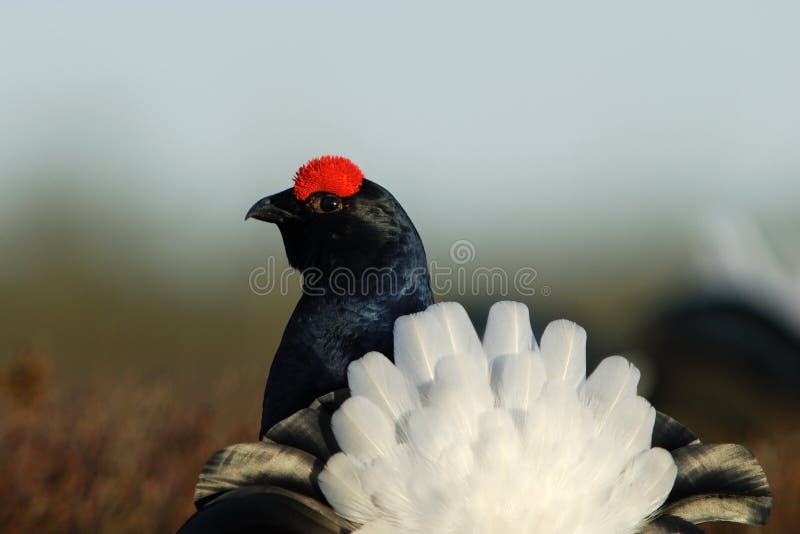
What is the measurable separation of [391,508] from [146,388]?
2.40 meters

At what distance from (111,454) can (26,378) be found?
1.89 ft

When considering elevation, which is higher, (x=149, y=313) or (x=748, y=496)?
(x=748, y=496)

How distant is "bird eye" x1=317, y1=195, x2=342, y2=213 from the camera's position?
248cm

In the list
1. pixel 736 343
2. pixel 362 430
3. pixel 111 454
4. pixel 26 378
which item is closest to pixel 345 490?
pixel 362 430

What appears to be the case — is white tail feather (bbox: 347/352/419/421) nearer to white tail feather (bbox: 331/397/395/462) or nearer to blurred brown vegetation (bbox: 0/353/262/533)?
white tail feather (bbox: 331/397/395/462)

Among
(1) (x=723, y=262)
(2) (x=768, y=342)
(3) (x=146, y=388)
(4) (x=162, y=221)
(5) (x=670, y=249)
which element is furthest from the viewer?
(5) (x=670, y=249)

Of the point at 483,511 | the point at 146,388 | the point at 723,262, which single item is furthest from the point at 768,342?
the point at 483,511

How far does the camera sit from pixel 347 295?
2379mm

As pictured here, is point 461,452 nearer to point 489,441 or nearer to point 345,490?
point 489,441

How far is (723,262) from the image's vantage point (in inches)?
269

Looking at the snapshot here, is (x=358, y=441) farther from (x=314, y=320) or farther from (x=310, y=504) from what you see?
(x=314, y=320)

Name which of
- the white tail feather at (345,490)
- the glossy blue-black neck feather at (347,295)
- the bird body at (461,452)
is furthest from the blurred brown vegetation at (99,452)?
the white tail feather at (345,490)

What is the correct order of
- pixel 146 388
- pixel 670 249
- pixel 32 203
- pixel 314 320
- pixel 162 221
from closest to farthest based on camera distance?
pixel 314 320 → pixel 146 388 → pixel 32 203 → pixel 162 221 → pixel 670 249

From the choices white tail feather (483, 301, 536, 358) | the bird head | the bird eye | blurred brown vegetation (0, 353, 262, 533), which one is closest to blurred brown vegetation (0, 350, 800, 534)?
blurred brown vegetation (0, 353, 262, 533)
